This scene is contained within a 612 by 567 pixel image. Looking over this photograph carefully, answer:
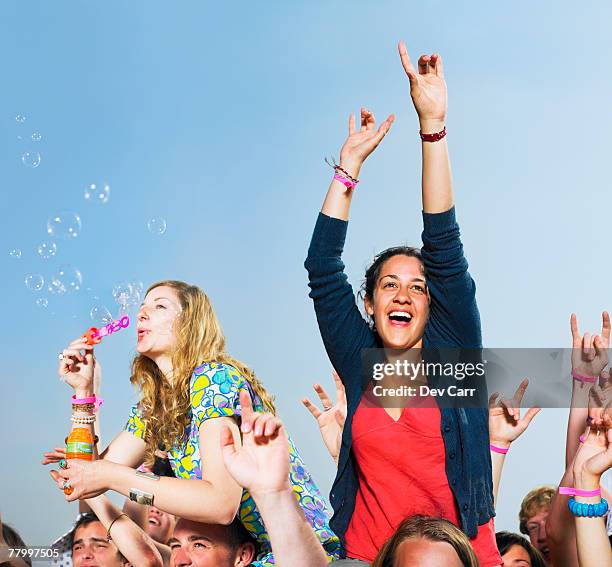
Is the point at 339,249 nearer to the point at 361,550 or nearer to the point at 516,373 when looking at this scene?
the point at 361,550

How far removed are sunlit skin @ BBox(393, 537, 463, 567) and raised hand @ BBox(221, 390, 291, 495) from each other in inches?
13.0

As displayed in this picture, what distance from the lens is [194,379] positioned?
3783 mm

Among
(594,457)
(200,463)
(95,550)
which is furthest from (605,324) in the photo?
(95,550)

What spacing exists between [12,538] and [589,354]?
2911 mm

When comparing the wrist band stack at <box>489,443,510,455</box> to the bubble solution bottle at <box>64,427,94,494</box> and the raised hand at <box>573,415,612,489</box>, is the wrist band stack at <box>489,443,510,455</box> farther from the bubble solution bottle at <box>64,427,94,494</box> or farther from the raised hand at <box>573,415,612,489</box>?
the bubble solution bottle at <box>64,427,94,494</box>

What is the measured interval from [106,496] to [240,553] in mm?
904

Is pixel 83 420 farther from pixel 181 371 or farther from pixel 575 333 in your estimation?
pixel 575 333

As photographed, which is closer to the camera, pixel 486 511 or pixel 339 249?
pixel 486 511

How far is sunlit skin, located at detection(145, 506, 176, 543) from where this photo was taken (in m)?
5.53

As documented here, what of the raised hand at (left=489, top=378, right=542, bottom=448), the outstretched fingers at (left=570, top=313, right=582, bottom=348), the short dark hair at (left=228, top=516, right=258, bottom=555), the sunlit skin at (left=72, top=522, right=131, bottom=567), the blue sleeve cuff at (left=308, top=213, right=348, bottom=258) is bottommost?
the sunlit skin at (left=72, top=522, right=131, bottom=567)

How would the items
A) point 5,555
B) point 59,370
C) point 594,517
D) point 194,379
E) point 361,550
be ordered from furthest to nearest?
point 5,555, point 59,370, point 194,379, point 594,517, point 361,550

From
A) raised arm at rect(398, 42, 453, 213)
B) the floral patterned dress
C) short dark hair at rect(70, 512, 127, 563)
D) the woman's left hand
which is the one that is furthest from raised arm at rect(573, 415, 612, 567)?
short dark hair at rect(70, 512, 127, 563)

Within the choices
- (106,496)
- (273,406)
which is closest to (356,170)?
(273,406)

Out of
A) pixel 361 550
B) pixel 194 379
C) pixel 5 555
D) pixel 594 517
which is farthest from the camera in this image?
pixel 5 555
